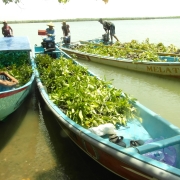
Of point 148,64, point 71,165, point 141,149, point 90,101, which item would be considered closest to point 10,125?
point 71,165

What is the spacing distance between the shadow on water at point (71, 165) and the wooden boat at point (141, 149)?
372 mm

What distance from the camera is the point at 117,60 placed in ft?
33.8

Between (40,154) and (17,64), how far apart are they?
3773 millimetres

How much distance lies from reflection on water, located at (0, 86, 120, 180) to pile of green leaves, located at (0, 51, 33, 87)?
1.22m

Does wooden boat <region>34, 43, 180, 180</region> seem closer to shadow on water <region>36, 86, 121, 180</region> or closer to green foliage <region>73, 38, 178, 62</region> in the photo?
shadow on water <region>36, 86, 121, 180</region>

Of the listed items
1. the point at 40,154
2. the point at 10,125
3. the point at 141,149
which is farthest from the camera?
the point at 10,125

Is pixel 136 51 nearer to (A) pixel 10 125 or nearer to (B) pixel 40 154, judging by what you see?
(A) pixel 10 125

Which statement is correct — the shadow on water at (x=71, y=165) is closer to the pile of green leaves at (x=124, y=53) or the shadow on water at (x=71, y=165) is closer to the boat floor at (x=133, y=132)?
the boat floor at (x=133, y=132)

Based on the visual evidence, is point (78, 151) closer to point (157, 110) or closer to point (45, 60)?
point (157, 110)

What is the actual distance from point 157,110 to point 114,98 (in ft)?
6.55

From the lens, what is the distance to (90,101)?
4480 mm

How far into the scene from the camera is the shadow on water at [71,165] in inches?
150

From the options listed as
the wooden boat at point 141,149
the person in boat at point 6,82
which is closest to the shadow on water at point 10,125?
the person in boat at point 6,82

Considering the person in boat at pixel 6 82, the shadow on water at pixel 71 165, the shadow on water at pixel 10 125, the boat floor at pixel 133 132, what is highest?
the person in boat at pixel 6 82
